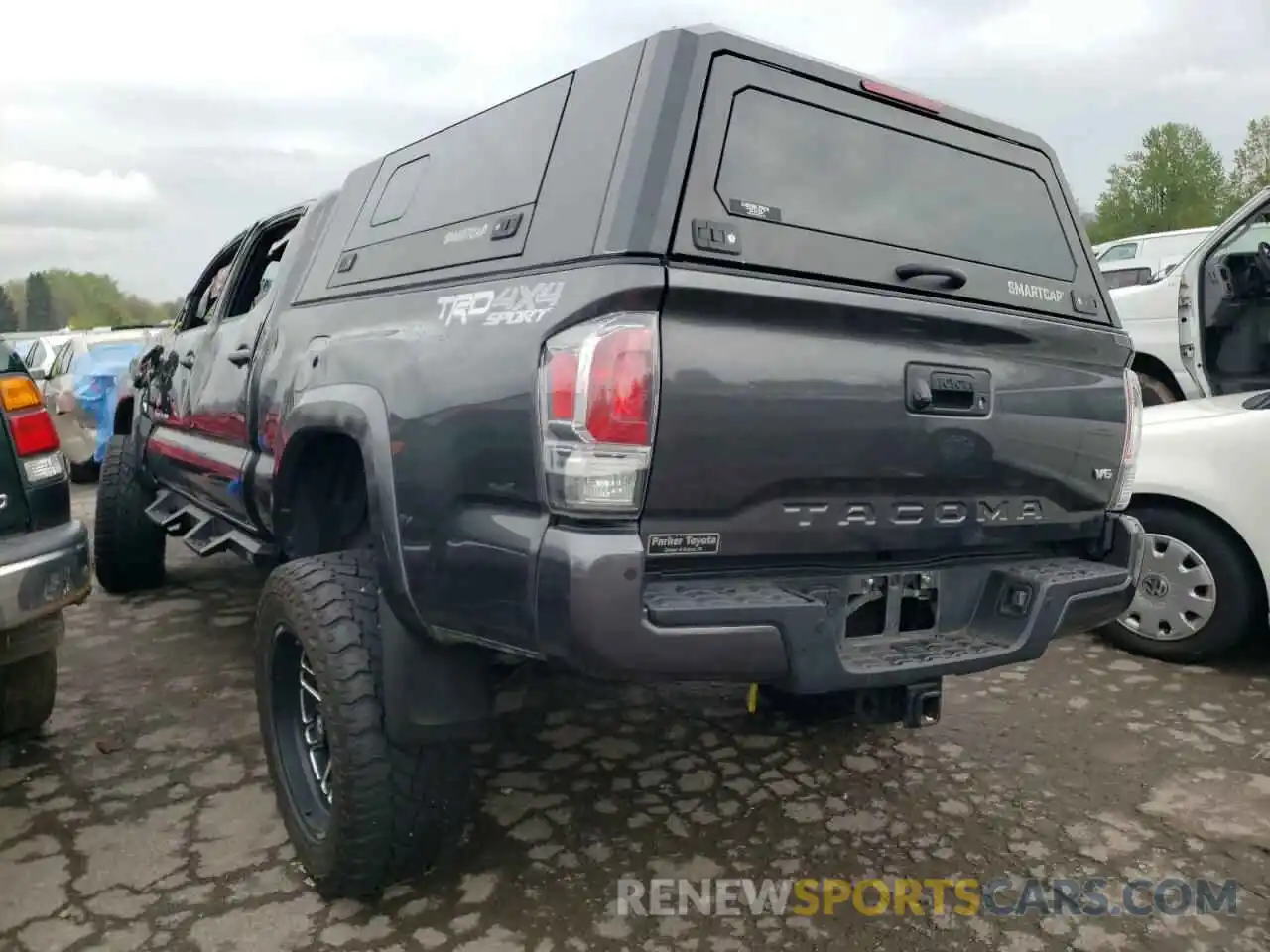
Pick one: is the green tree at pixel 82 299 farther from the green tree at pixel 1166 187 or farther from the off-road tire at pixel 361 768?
the off-road tire at pixel 361 768

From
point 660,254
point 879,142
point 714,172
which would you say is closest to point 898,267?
point 879,142

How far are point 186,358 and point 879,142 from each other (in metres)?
3.46

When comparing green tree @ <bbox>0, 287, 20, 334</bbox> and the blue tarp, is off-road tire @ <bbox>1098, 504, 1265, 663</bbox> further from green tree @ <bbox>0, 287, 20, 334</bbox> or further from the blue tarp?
green tree @ <bbox>0, 287, 20, 334</bbox>

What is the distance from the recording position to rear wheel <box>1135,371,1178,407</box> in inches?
260

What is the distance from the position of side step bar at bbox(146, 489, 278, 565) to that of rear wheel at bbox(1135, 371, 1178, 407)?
5.60m

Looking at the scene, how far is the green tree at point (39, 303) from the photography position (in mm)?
95125

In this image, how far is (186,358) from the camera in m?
4.69

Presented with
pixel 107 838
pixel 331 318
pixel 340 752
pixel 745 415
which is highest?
pixel 331 318

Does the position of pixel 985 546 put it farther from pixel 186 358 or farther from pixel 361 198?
pixel 186 358

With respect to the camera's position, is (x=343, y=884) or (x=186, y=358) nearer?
(x=343, y=884)

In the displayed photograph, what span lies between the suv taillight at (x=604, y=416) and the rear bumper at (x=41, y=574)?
67.2 inches

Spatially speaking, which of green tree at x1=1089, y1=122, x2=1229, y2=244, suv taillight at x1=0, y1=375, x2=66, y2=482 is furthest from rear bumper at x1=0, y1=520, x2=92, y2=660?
green tree at x1=1089, y1=122, x2=1229, y2=244

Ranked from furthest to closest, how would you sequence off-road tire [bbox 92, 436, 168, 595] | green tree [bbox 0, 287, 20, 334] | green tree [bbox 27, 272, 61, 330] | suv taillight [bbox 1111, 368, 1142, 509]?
green tree [bbox 27, 272, 61, 330] < green tree [bbox 0, 287, 20, 334] < off-road tire [bbox 92, 436, 168, 595] < suv taillight [bbox 1111, 368, 1142, 509]

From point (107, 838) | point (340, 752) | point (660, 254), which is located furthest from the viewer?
point (107, 838)
